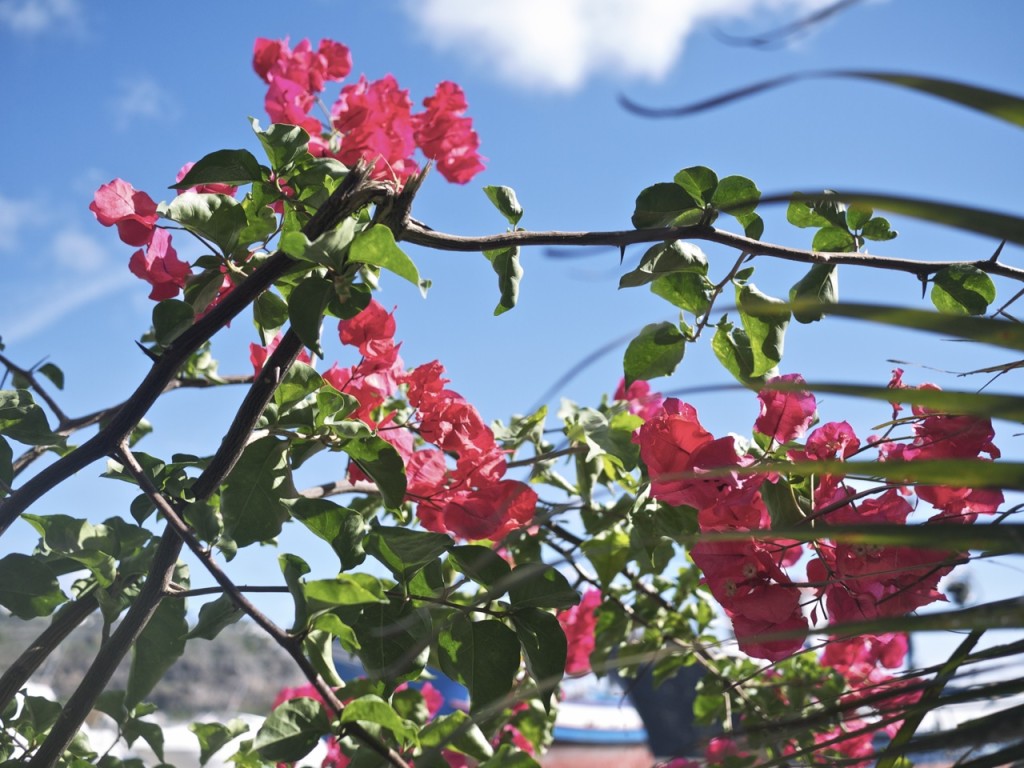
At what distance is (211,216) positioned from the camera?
61cm

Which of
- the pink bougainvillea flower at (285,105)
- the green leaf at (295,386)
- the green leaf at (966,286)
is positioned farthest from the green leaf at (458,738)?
the pink bougainvillea flower at (285,105)

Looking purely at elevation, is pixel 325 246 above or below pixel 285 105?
below

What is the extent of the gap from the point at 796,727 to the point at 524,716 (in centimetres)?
96

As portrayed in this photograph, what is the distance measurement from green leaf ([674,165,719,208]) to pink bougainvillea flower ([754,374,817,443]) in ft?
0.44

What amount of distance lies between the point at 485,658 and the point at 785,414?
10.4 inches

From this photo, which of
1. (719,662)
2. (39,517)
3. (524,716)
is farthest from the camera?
(719,662)

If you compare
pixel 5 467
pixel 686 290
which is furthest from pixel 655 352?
pixel 5 467

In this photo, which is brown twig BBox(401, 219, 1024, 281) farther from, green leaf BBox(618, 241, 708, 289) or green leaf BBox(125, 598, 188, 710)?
green leaf BBox(125, 598, 188, 710)

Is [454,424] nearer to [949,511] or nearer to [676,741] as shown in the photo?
[949,511]

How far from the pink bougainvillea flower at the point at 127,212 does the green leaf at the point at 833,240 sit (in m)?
0.51

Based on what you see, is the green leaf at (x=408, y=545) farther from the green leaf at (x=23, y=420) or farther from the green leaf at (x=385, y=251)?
the green leaf at (x=23, y=420)

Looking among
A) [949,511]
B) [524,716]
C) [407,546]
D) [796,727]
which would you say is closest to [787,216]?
[949,511]

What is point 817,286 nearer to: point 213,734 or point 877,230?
point 877,230

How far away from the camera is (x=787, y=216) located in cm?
73
